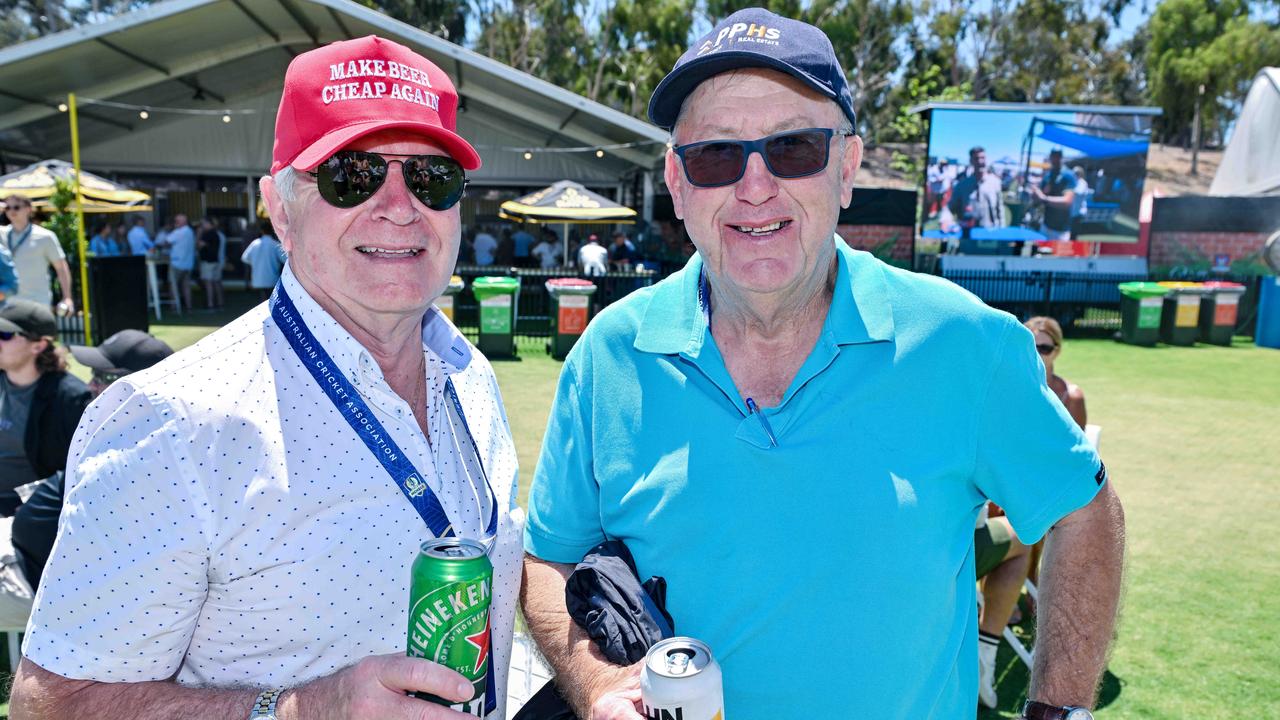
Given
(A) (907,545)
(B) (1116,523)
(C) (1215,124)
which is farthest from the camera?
(C) (1215,124)

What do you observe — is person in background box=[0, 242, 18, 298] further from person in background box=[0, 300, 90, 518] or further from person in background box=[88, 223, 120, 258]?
person in background box=[88, 223, 120, 258]

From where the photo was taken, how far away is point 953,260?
2170 centimetres

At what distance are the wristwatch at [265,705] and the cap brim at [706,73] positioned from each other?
4.51 feet

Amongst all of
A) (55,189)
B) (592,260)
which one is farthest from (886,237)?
(55,189)

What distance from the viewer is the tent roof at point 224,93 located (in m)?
17.5

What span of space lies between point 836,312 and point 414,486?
103 centimetres

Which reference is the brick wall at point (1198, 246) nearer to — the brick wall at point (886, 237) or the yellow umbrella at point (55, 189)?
the brick wall at point (886, 237)

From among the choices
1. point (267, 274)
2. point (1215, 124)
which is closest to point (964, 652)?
point (267, 274)

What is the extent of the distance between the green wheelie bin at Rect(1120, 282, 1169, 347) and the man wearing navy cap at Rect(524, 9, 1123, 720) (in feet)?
57.0

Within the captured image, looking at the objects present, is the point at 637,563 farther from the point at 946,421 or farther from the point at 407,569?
the point at 946,421

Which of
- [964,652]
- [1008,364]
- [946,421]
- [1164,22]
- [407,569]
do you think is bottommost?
[964,652]

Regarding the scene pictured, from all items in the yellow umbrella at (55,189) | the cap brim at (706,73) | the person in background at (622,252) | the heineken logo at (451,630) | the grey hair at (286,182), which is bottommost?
the heineken logo at (451,630)

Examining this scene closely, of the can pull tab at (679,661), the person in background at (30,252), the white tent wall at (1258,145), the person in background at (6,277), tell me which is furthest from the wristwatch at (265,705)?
the white tent wall at (1258,145)

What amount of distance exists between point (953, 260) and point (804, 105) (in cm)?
2110
